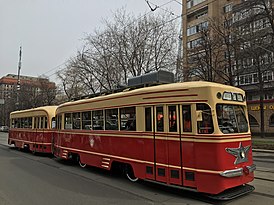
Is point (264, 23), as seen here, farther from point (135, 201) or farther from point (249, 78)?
point (135, 201)

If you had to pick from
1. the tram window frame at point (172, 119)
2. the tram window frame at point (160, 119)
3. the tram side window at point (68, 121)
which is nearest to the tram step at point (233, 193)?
the tram window frame at point (172, 119)

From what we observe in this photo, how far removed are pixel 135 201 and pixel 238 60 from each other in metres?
20.1

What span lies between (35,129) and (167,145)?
11.6 meters

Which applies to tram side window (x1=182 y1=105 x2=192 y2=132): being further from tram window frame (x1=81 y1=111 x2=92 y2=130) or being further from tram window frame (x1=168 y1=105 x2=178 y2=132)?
tram window frame (x1=81 y1=111 x2=92 y2=130)

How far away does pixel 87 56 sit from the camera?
85.1ft

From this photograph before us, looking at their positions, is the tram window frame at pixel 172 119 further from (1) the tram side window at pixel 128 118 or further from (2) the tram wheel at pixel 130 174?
(2) the tram wheel at pixel 130 174

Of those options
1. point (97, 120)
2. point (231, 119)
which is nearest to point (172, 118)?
point (231, 119)

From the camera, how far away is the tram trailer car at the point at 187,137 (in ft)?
19.7

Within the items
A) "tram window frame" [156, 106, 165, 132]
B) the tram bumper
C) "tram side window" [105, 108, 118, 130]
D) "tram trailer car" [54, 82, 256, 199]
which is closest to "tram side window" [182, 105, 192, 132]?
"tram trailer car" [54, 82, 256, 199]

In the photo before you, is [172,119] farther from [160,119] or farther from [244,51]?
[244,51]

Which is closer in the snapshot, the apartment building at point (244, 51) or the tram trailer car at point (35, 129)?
the tram trailer car at point (35, 129)

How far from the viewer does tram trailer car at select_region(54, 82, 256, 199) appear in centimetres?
599

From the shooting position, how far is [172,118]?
6.75 m

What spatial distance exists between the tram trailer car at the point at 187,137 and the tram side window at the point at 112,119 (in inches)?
1.3
